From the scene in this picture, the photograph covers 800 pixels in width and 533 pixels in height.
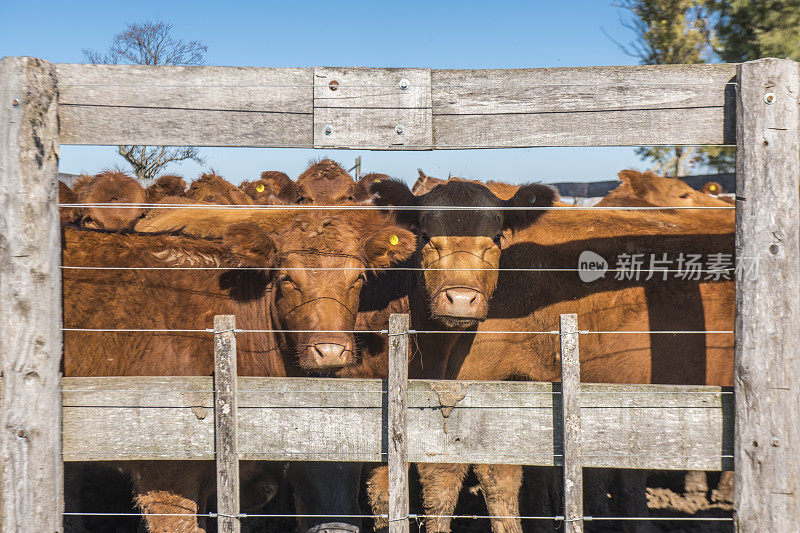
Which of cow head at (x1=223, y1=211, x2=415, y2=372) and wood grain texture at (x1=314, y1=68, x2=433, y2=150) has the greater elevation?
wood grain texture at (x1=314, y1=68, x2=433, y2=150)

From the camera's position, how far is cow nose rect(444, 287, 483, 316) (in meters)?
3.92

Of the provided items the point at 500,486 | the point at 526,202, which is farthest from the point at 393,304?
the point at 500,486

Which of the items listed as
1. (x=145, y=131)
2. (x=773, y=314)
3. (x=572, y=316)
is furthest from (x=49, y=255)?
(x=773, y=314)

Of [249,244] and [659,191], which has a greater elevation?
[659,191]

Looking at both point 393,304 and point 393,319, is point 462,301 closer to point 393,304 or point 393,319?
point 393,304

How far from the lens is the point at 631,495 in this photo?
536cm

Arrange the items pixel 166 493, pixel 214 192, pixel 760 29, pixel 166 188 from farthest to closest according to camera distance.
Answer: pixel 760 29
pixel 166 188
pixel 214 192
pixel 166 493

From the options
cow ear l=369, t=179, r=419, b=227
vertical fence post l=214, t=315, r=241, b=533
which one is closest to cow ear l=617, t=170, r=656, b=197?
cow ear l=369, t=179, r=419, b=227

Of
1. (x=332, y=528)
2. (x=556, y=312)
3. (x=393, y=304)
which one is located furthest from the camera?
(x=556, y=312)

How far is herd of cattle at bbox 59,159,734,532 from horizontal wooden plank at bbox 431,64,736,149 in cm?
98

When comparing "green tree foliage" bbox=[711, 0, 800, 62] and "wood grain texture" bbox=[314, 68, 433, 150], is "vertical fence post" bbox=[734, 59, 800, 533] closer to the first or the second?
"wood grain texture" bbox=[314, 68, 433, 150]

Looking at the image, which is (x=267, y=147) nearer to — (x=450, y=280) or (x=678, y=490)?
(x=450, y=280)

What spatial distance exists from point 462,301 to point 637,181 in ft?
11.5

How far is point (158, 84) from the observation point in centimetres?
265
